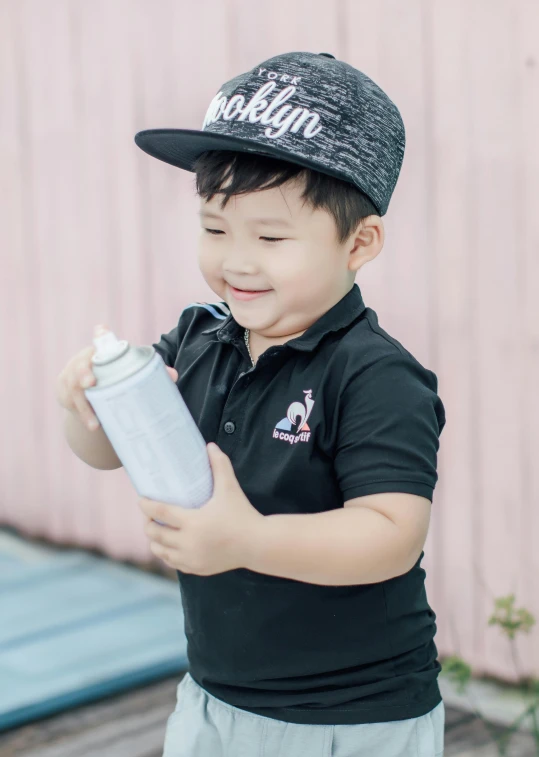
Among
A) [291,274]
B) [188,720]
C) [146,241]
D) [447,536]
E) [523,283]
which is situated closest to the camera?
[291,274]

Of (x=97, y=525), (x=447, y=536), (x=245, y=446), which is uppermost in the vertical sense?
(x=245, y=446)

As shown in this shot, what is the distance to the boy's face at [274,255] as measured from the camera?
129cm

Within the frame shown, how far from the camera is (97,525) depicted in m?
3.84

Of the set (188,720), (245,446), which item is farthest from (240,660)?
(245,446)

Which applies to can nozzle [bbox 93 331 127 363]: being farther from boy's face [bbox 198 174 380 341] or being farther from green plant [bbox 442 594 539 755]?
green plant [bbox 442 594 539 755]

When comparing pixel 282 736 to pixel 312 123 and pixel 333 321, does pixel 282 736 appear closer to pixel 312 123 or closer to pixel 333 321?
pixel 333 321

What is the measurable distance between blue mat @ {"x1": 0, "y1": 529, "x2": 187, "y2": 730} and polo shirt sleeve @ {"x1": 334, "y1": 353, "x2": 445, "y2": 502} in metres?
1.67

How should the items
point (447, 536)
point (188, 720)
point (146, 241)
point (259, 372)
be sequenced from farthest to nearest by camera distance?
point (146, 241), point (447, 536), point (188, 720), point (259, 372)

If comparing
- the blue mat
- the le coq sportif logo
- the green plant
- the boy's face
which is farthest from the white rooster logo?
the blue mat

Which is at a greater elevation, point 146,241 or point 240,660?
point 146,241

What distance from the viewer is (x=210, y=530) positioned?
115 cm

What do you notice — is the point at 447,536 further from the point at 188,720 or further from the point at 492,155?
the point at 188,720

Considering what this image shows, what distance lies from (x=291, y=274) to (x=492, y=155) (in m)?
1.35

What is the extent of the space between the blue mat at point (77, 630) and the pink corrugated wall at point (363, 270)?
182 mm
